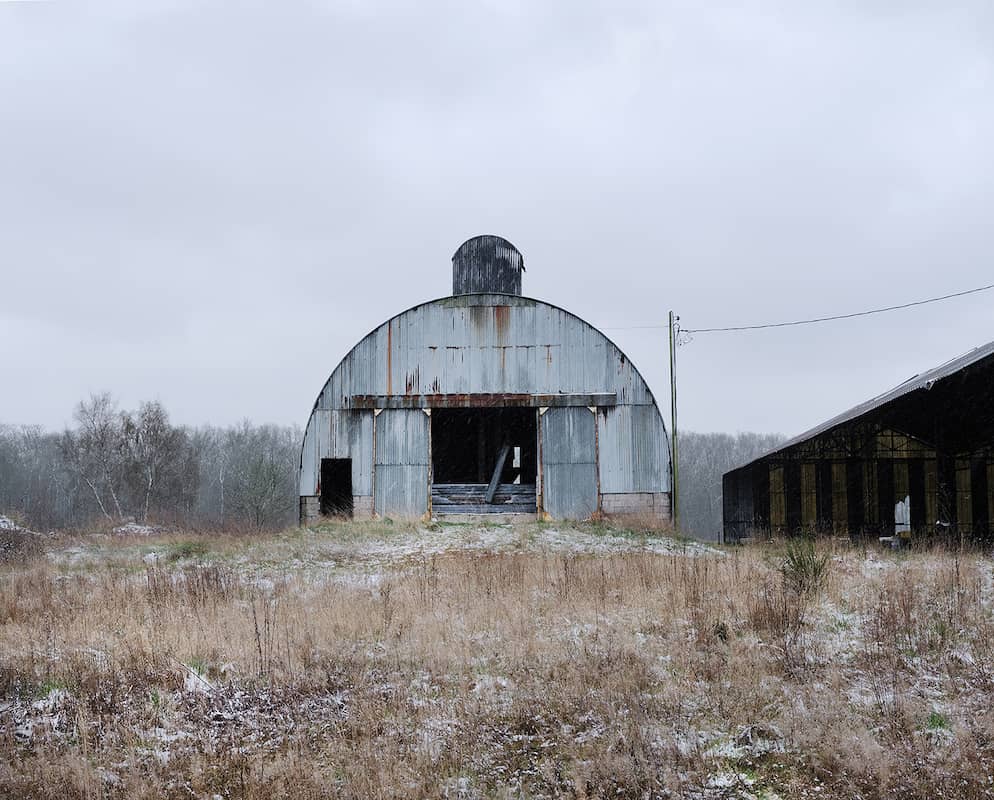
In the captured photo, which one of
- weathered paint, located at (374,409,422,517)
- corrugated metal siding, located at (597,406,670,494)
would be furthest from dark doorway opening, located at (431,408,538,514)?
corrugated metal siding, located at (597,406,670,494)

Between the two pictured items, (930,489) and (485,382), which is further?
(930,489)

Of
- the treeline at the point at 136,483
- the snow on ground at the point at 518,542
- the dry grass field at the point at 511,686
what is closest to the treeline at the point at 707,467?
the treeline at the point at 136,483

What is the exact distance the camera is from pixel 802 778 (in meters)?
5.62

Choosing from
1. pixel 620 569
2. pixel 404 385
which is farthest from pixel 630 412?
pixel 620 569

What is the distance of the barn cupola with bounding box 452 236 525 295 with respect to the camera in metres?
27.8

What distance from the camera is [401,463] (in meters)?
23.7

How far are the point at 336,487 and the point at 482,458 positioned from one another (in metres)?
5.35

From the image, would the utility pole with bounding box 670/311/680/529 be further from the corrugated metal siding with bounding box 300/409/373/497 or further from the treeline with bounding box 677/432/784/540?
the treeline with bounding box 677/432/784/540

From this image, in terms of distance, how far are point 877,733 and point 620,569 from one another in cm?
691

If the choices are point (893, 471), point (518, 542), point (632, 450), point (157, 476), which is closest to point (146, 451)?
point (157, 476)

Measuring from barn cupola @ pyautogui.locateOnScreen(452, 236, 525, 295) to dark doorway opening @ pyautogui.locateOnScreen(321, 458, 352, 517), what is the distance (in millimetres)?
7345

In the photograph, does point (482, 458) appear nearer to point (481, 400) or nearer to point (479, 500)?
point (479, 500)

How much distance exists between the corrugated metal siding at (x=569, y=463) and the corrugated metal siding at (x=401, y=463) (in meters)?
3.56

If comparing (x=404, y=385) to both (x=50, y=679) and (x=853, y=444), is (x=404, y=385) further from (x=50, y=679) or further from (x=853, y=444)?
(x=50, y=679)
